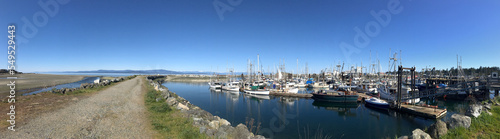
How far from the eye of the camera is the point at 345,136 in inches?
575

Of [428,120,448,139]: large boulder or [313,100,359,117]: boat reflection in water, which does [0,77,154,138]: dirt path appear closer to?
[428,120,448,139]: large boulder

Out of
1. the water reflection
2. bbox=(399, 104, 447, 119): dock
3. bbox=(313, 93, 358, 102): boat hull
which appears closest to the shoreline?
the water reflection

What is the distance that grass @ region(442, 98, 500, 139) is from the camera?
7.49m

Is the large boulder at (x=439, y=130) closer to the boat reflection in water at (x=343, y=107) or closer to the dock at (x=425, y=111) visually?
the dock at (x=425, y=111)

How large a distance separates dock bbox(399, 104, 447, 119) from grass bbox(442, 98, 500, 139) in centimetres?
1053

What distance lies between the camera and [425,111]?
1850cm

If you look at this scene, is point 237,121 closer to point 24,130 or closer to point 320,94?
point 24,130

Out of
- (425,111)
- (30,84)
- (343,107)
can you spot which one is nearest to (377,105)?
(343,107)

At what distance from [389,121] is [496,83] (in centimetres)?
2691

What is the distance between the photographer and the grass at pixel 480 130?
24.6 ft

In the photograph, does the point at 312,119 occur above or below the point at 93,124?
below

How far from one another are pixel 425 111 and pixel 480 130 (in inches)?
526

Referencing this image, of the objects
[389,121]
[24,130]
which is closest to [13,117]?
[24,130]

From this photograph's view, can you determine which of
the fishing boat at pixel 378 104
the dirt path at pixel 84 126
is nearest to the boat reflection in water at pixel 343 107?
the fishing boat at pixel 378 104
